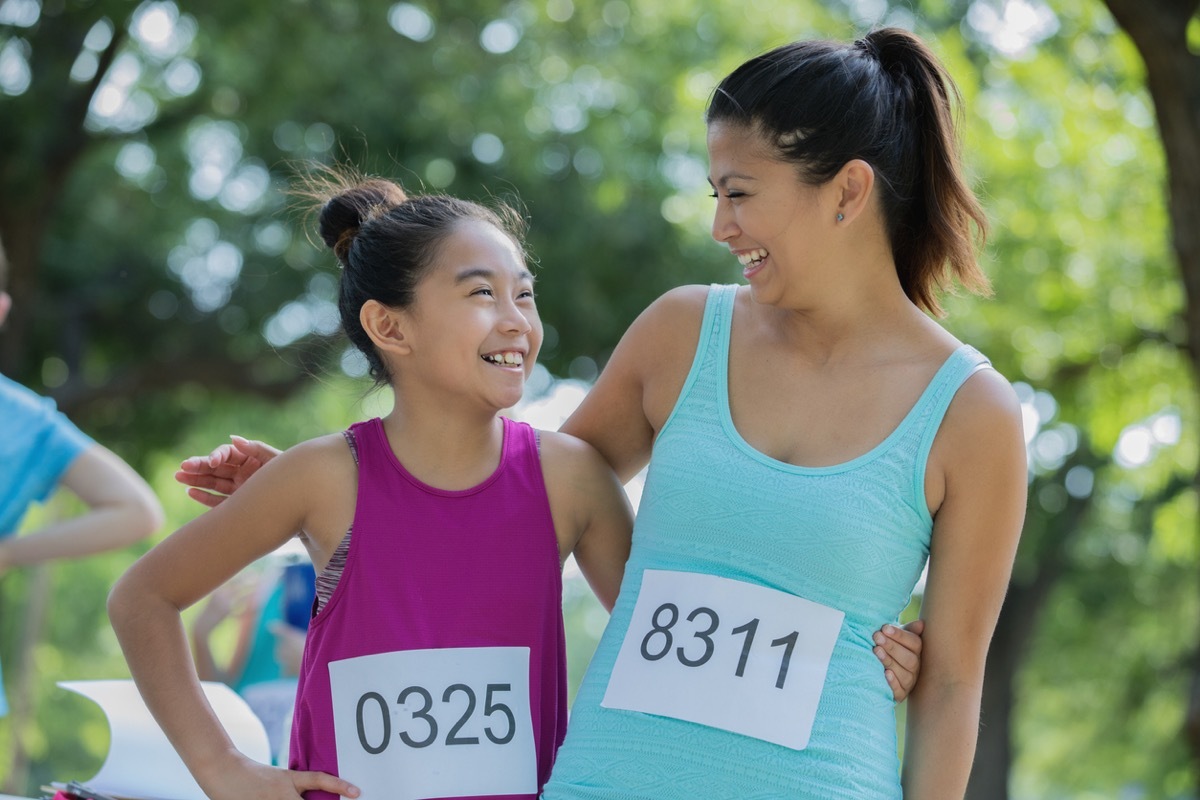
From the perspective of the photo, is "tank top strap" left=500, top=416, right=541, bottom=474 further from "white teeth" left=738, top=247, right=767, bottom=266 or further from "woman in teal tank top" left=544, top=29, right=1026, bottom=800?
"white teeth" left=738, top=247, right=767, bottom=266

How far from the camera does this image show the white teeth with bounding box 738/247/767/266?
86.0 inches

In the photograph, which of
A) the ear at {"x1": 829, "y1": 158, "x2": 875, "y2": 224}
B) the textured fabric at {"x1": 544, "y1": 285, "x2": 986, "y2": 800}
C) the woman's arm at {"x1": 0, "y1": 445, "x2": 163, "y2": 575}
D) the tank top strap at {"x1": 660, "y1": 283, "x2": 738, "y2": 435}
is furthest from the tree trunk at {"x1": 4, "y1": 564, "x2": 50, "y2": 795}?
the ear at {"x1": 829, "y1": 158, "x2": 875, "y2": 224}

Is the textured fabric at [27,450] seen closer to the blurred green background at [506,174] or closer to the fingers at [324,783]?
the fingers at [324,783]

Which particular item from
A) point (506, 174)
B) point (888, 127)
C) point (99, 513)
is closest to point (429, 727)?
point (888, 127)

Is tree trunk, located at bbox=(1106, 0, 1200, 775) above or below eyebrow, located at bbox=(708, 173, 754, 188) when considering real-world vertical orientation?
below

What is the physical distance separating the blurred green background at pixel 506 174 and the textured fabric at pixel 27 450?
427 cm

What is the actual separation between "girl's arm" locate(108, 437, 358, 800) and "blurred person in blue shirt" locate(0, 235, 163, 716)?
151 centimetres

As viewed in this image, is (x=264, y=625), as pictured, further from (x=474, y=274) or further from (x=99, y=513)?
(x=474, y=274)

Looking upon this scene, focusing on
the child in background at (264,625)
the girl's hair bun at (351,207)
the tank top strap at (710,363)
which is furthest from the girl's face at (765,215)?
the child in background at (264,625)

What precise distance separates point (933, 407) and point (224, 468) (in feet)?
3.88

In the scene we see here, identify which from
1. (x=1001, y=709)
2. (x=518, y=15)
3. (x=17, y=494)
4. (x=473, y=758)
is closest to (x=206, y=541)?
(x=473, y=758)

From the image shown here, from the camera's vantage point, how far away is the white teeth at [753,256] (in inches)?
86.0

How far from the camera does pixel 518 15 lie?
992 cm

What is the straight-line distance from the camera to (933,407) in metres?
2.07
